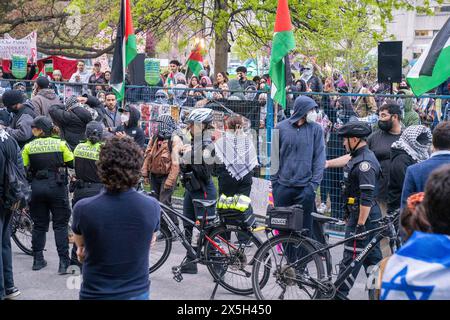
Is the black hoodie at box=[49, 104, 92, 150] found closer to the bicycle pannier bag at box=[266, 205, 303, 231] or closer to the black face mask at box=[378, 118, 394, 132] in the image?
the bicycle pannier bag at box=[266, 205, 303, 231]

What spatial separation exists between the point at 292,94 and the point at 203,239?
3.84 metres

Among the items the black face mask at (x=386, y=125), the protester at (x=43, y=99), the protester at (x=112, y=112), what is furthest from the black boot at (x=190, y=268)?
the protester at (x=43, y=99)

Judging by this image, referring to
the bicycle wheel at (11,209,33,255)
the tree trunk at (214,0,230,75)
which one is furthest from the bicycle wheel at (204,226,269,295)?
the tree trunk at (214,0,230,75)

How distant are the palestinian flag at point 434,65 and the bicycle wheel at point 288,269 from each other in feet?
8.84

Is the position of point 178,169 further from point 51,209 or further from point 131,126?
point 51,209

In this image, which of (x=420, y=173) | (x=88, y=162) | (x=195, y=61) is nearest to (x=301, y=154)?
(x=88, y=162)

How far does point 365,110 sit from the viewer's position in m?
9.97

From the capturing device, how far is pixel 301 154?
7633mm

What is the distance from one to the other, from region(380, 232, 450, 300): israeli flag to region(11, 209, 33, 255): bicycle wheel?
6.53 metres

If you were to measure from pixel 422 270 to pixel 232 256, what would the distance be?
448 centimetres

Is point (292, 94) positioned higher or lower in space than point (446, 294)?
higher

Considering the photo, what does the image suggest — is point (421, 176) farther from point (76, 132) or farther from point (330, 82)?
point (330, 82)

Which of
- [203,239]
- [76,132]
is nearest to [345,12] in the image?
[76,132]

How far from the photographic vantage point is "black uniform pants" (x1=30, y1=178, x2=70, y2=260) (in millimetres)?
7680
